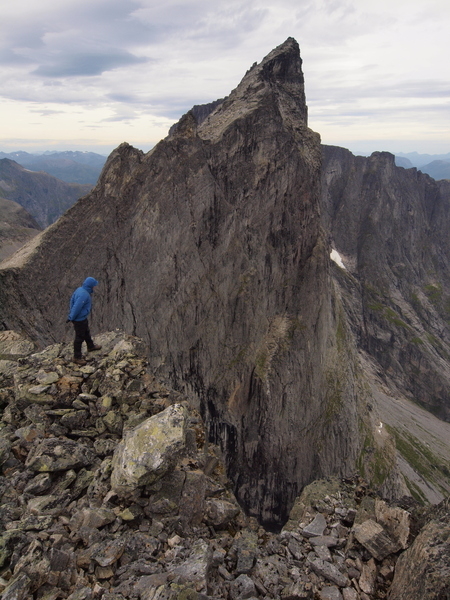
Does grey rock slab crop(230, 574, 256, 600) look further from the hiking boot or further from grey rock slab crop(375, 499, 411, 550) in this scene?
the hiking boot

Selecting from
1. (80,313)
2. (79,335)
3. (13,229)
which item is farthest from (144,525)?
(13,229)

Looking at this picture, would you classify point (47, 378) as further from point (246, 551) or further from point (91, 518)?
point (246, 551)

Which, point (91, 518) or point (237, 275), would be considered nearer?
point (91, 518)

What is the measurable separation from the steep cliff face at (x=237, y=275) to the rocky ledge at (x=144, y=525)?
29.9 m

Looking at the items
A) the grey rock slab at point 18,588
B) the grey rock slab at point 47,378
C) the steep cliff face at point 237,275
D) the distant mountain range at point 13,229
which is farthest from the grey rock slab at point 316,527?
the distant mountain range at point 13,229

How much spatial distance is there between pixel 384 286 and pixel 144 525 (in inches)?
7627

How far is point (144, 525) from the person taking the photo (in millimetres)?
10281

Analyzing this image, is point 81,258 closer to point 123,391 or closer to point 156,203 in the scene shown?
point 156,203

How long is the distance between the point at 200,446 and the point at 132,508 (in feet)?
16.9

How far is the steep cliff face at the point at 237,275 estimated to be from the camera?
153 feet

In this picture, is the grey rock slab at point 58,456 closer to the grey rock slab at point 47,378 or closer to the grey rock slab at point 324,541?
the grey rock slab at point 47,378

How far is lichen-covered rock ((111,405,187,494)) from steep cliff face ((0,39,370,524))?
107 ft

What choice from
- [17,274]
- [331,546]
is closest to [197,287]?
[17,274]

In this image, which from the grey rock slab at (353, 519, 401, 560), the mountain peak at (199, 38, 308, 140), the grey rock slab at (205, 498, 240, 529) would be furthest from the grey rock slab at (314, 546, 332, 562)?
the mountain peak at (199, 38, 308, 140)
